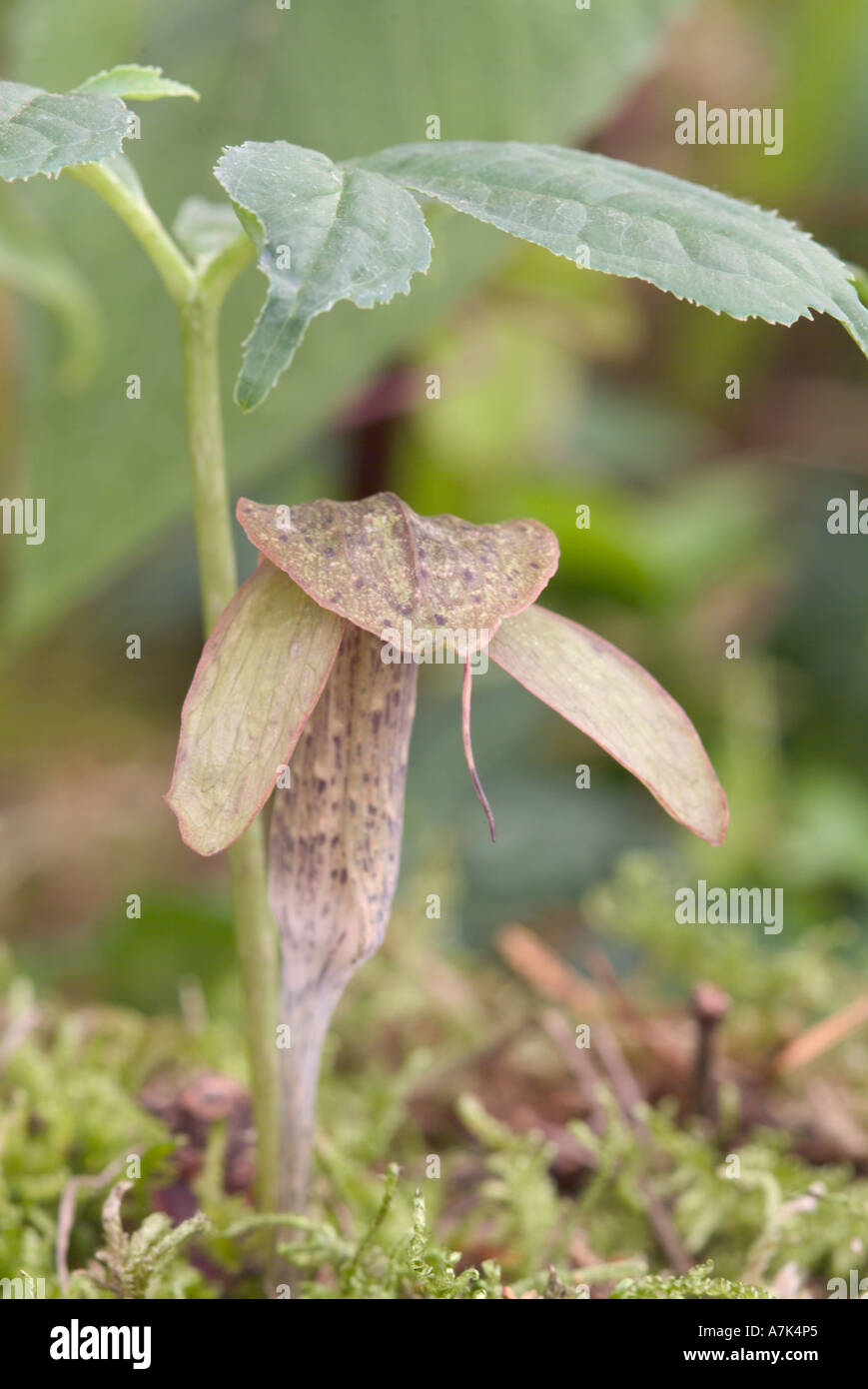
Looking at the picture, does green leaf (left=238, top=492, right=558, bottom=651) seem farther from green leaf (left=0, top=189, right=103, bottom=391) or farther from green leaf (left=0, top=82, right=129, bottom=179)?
green leaf (left=0, top=189, right=103, bottom=391)

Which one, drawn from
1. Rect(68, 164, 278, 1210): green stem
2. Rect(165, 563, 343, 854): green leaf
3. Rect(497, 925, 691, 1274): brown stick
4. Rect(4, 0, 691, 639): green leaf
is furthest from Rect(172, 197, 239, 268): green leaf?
Rect(497, 925, 691, 1274): brown stick

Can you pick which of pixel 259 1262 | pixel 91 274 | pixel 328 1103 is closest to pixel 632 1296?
pixel 259 1262

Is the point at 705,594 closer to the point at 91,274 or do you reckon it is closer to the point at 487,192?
the point at 91,274

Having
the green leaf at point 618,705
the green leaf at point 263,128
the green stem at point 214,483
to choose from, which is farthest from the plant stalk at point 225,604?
the green leaf at point 263,128

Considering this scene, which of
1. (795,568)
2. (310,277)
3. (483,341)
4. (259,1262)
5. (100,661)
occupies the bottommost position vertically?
(259,1262)

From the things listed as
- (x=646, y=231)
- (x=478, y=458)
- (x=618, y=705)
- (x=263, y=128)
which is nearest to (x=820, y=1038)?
(x=618, y=705)

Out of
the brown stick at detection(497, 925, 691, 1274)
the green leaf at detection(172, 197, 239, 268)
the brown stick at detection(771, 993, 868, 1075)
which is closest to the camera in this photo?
the green leaf at detection(172, 197, 239, 268)
